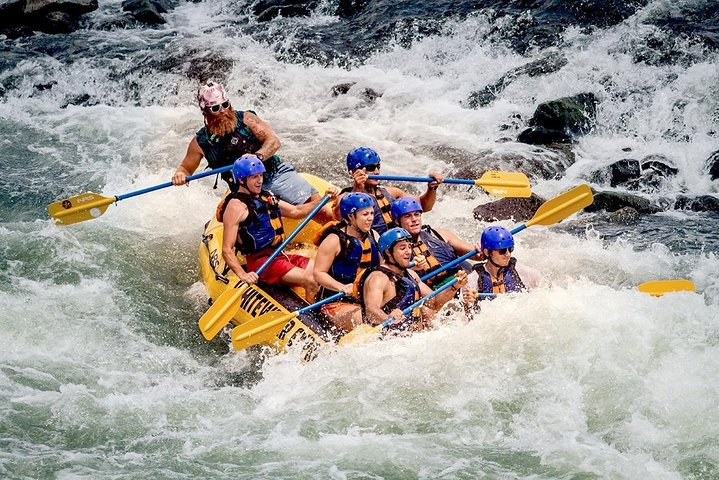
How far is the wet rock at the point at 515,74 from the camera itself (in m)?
12.3

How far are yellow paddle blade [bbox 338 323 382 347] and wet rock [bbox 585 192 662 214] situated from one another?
4034mm

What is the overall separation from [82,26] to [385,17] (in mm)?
4818

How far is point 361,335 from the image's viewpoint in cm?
656

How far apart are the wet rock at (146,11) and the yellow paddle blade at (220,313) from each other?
9.52m

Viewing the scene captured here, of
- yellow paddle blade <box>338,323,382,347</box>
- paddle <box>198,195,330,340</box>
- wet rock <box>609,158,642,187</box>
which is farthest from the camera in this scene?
wet rock <box>609,158,642,187</box>

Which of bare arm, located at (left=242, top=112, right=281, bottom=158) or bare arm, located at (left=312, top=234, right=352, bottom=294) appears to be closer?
bare arm, located at (left=312, top=234, right=352, bottom=294)

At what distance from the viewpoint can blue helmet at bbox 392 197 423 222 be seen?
23.1 ft

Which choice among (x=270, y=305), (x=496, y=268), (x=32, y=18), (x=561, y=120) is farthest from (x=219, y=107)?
(x=32, y=18)

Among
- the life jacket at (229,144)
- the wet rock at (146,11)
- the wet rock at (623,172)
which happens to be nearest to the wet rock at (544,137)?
the wet rock at (623,172)

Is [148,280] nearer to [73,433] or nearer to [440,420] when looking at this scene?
[73,433]

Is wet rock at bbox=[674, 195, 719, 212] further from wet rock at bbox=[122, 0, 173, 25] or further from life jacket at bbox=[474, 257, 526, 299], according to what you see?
wet rock at bbox=[122, 0, 173, 25]

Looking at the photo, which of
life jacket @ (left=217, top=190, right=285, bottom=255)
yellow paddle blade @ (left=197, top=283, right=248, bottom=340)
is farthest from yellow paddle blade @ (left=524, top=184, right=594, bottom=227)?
yellow paddle blade @ (left=197, top=283, right=248, bottom=340)

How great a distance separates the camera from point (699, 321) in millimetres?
6633

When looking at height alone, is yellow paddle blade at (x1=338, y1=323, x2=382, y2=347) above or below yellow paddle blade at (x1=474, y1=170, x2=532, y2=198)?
below
